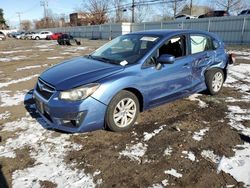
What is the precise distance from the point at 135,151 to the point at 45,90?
1.74m

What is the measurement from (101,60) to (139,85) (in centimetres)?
101

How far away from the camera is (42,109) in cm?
422

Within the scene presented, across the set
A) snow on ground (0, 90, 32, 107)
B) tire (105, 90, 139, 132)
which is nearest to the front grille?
tire (105, 90, 139, 132)

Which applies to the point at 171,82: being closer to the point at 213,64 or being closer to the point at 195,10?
the point at 213,64

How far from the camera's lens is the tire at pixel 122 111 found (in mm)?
4109

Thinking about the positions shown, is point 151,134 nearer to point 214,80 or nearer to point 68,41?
point 214,80

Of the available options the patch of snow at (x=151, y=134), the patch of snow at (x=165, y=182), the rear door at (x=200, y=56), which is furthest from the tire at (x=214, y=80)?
the patch of snow at (x=165, y=182)

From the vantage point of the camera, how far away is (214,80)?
6152 mm

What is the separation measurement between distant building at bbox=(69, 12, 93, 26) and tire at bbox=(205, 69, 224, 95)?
2294 inches

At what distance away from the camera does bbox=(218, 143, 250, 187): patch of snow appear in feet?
10.3

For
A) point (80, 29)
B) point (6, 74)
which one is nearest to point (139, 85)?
point (6, 74)

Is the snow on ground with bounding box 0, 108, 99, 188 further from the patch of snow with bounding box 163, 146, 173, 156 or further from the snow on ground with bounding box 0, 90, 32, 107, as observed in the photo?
the snow on ground with bounding box 0, 90, 32, 107

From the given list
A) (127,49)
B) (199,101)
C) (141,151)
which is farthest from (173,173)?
(199,101)

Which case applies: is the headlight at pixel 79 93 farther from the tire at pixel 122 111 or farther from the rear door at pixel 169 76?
the rear door at pixel 169 76
